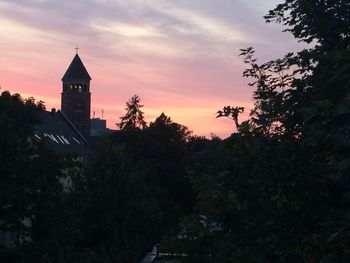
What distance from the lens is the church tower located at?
139 metres

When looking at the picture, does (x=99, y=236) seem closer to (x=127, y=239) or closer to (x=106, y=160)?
(x=127, y=239)

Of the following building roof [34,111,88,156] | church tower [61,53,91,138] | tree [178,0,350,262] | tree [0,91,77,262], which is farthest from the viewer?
church tower [61,53,91,138]

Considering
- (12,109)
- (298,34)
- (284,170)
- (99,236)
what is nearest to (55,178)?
(12,109)

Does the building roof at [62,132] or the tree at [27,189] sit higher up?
the building roof at [62,132]

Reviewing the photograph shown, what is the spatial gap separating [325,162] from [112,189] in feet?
103

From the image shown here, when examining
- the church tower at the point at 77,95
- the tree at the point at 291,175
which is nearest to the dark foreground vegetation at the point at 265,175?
the tree at the point at 291,175

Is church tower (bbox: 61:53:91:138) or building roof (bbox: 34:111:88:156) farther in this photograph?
church tower (bbox: 61:53:91:138)

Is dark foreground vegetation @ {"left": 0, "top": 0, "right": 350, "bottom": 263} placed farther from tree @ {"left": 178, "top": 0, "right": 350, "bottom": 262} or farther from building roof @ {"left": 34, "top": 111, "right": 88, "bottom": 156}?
building roof @ {"left": 34, "top": 111, "right": 88, "bottom": 156}

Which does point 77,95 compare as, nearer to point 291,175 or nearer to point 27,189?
point 27,189

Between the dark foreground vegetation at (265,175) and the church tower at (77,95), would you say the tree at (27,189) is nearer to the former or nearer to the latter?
the dark foreground vegetation at (265,175)

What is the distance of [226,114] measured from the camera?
12.7 meters

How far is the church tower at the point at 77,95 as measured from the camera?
13888cm

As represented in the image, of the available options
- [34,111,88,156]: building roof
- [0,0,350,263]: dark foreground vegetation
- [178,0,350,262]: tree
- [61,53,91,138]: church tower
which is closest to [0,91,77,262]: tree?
[0,0,350,263]: dark foreground vegetation

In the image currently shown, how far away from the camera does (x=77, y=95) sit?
464 ft
